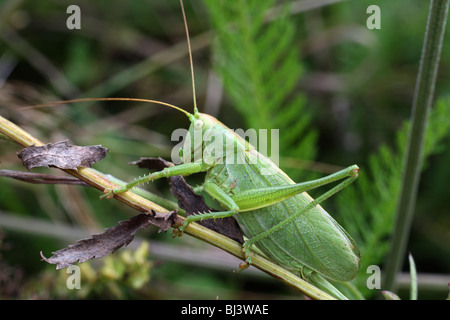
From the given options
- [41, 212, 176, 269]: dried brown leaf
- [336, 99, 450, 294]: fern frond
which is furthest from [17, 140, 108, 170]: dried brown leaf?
[336, 99, 450, 294]: fern frond

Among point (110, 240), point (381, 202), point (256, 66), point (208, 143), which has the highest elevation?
point (256, 66)

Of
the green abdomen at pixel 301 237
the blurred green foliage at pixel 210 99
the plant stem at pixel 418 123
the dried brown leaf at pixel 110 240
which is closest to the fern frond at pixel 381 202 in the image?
the blurred green foliage at pixel 210 99

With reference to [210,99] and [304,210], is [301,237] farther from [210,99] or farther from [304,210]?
[210,99]

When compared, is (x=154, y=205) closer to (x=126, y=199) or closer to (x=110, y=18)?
(x=126, y=199)

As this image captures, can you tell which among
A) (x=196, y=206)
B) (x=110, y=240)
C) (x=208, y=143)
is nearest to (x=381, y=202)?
(x=208, y=143)

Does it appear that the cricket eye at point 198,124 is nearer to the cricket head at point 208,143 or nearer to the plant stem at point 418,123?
the cricket head at point 208,143

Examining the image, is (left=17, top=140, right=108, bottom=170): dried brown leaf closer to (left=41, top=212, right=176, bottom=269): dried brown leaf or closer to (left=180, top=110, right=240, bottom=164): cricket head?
(left=41, top=212, right=176, bottom=269): dried brown leaf
